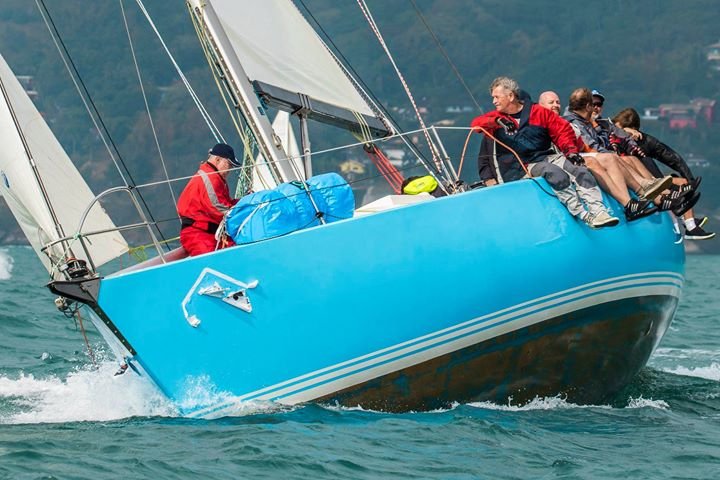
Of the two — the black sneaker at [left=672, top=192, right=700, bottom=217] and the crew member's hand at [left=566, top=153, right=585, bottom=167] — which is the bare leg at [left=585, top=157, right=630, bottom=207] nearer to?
the crew member's hand at [left=566, top=153, right=585, bottom=167]

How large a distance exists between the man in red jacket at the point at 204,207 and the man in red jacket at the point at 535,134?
1.31 m

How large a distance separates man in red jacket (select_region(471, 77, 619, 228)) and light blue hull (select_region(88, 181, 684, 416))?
18cm

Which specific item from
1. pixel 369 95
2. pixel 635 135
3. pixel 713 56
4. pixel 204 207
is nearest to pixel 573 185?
pixel 635 135

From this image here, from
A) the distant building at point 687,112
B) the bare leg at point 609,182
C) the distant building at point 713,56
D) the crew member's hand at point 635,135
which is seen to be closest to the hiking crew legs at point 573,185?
the bare leg at point 609,182

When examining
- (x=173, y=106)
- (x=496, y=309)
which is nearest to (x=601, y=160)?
(x=496, y=309)

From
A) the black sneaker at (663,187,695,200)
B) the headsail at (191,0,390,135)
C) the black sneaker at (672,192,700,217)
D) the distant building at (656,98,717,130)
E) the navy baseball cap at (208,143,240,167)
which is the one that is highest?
the headsail at (191,0,390,135)

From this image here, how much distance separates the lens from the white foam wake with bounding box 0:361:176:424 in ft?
21.1

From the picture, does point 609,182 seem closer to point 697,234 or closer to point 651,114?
point 697,234

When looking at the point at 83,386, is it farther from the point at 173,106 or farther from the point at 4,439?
the point at 173,106

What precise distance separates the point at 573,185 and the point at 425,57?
7321 cm

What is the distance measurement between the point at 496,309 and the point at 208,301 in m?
1.35

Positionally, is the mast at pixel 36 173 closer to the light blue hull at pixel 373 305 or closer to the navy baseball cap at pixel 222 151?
the light blue hull at pixel 373 305

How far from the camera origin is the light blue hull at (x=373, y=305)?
6.07m

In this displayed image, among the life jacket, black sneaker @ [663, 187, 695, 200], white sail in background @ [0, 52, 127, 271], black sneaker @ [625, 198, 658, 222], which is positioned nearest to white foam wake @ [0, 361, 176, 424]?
white sail in background @ [0, 52, 127, 271]
